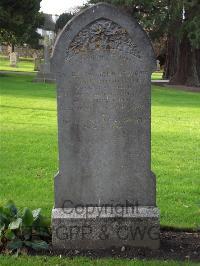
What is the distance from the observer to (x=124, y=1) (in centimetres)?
3506

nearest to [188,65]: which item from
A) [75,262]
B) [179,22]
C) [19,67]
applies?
[179,22]

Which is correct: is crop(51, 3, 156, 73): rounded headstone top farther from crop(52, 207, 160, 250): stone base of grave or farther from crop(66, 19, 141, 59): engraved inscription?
crop(52, 207, 160, 250): stone base of grave

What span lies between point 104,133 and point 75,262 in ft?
4.31

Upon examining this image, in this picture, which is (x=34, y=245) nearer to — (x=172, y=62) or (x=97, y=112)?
(x=97, y=112)

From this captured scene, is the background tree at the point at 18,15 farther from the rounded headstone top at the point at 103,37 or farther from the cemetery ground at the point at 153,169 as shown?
the rounded headstone top at the point at 103,37

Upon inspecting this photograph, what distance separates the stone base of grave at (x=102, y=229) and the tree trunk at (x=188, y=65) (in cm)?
3446

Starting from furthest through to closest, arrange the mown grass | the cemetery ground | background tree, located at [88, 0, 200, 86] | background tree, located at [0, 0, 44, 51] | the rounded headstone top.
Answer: background tree, located at [0, 0, 44, 51] → background tree, located at [88, 0, 200, 86] → the mown grass → the cemetery ground → the rounded headstone top

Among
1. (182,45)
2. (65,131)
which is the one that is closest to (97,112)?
(65,131)

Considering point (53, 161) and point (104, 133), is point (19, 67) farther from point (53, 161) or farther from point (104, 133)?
point (104, 133)

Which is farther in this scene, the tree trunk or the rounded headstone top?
the tree trunk

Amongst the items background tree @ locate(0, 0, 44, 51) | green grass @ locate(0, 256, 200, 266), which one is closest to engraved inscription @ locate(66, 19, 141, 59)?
green grass @ locate(0, 256, 200, 266)

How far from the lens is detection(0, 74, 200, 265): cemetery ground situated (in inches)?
237

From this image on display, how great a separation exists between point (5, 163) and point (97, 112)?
4579 mm

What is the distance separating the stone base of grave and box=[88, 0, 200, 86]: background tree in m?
28.7
